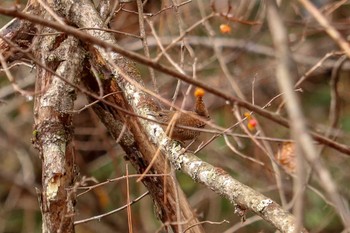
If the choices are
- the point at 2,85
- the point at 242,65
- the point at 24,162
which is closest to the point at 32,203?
the point at 24,162

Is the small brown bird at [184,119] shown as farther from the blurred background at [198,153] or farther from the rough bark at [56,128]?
the blurred background at [198,153]

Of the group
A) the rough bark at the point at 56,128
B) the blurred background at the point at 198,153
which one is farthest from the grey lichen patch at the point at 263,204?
the blurred background at the point at 198,153

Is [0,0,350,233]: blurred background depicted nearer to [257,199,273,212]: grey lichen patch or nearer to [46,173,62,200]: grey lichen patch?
[46,173,62,200]: grey lichen patch

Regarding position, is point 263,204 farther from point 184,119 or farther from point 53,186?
point 53,186

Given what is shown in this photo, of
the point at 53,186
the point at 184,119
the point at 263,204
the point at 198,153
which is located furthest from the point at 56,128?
the point at 198,153

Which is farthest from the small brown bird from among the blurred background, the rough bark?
the blurred background

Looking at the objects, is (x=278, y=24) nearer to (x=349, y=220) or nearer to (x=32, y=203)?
(x=349, y=220)

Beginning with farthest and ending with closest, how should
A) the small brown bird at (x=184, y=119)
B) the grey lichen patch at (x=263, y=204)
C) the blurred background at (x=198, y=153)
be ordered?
the blurred background at (x=198, y=153) → the small brown bird at (x=184, y=119) → the grey lichen patch at (x=263, y=204)

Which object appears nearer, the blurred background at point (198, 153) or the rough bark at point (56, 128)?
the rough bark at point (56, 128)

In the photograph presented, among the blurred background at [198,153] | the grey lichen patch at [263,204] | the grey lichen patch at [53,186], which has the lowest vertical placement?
the grey lichen patch at [263,204]

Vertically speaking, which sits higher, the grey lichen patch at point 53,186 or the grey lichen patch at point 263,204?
the grey lichen patch at point 53,186

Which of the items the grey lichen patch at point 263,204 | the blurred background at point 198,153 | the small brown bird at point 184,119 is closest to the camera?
the grey lichen patch at point 263,204
